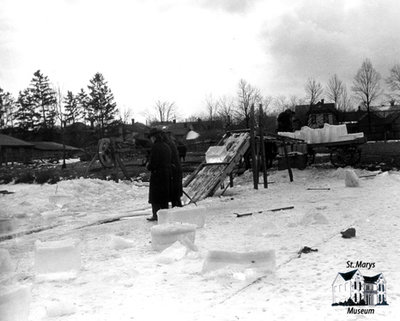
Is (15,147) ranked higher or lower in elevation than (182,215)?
higher

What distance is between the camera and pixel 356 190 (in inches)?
461

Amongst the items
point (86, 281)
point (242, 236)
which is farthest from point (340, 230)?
point (86, 281)

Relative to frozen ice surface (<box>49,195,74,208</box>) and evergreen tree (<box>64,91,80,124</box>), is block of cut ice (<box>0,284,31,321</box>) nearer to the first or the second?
frozen ice surface (<box>49,195,74,208</box>)

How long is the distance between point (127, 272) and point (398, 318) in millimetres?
2779

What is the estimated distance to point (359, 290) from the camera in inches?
150

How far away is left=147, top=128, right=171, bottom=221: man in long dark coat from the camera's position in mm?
8828

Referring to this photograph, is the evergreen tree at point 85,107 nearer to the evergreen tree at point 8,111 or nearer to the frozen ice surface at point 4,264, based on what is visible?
the evergreen tree at point 8,111

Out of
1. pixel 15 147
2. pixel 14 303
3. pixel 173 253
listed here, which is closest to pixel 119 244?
pixel 173 253

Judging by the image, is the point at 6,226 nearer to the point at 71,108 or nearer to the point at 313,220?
the point at 313,220

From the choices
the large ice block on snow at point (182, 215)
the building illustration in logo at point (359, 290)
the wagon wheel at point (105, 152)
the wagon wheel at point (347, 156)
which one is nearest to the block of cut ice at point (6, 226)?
the large ice block on snow at point (182, 215)

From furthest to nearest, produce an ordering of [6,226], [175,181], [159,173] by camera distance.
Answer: [175,181] → [159,173] → [6,226]

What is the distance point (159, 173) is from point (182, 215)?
177 cm

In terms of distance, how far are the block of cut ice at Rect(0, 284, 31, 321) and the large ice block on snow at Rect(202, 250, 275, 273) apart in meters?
1.94

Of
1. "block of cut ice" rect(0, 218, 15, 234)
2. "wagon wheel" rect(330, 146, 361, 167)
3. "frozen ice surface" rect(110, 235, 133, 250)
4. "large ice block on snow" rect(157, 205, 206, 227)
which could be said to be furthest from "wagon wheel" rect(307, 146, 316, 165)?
"frozen ice surface" rect(110, 235, 133, 250)
